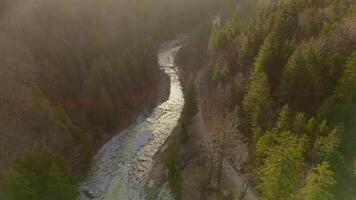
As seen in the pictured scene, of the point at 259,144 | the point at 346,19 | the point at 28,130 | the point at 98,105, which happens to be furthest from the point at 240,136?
the point at 28,130

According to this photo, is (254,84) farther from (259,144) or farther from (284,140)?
(284,140)

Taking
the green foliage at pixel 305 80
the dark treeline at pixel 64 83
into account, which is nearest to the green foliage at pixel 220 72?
the dark treeline at pixel 64 83

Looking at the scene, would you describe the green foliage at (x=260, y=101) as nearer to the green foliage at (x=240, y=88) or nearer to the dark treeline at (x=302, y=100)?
the dark treeline at (x=302, y=100)

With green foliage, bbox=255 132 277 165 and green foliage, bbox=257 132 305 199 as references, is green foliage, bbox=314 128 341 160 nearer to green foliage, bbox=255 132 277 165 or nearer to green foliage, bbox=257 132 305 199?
green foliage, bbox=257 132 305 199

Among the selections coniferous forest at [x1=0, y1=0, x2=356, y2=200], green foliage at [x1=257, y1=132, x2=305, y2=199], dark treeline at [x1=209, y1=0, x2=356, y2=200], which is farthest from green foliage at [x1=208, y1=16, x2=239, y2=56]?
green foliage at [x1=257, y1=132, x2=305, y2=199]

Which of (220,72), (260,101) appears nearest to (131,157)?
(220,72)
